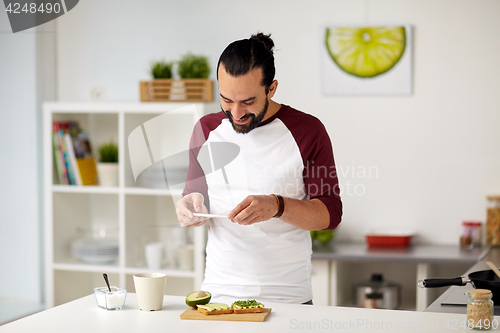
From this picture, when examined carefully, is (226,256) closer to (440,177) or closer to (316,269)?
(316,269)

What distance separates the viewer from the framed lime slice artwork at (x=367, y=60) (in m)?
3.16

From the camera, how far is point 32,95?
354cm

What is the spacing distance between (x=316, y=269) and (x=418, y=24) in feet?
4.96

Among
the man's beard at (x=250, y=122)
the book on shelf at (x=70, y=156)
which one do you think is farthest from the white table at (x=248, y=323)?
the book on shelf at (x=70, y=156)

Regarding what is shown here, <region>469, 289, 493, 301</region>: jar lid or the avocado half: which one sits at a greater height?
<region>469, 289, 493, 301</region>: jar lid

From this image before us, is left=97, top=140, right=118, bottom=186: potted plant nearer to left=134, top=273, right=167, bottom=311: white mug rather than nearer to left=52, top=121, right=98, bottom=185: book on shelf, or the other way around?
left=52, top=121, right=98, bottom=185: book on shelf

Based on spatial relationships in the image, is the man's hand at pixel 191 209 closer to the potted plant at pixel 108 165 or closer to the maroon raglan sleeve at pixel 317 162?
the maroon raglan sleeve at pixel 317 162

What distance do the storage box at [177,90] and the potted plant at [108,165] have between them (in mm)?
397

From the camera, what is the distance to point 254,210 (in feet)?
5.01

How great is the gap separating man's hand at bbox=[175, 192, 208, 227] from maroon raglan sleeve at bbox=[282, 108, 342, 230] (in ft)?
1.12

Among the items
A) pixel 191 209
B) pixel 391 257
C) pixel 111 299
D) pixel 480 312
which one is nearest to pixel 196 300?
pixel 111 299

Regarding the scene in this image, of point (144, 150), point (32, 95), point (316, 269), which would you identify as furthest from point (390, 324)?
point (32, 95)

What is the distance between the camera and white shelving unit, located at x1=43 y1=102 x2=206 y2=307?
3.26 metres

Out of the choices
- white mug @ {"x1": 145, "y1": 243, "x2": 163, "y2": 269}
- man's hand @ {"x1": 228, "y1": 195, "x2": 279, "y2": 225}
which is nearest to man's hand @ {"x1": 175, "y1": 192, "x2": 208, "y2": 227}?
man's hand @ {"x1": 228, "y1": 195, "x2": 279, "y2": 225}
